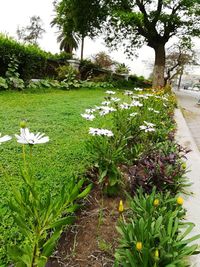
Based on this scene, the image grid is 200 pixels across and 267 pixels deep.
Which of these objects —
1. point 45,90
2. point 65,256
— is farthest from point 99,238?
point 45,90

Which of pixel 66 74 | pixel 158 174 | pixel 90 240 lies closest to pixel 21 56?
pixel 66 74

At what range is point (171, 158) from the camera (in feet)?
8.04

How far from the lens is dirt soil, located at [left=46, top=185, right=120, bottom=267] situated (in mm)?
1559

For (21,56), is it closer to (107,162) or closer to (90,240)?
(107,162)

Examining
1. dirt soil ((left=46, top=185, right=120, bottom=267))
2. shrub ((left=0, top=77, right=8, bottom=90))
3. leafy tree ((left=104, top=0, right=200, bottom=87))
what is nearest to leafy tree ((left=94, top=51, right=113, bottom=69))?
leafy tree ((left=104, top=0, right=200, bottom=87))

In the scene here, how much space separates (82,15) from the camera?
15.4 meters

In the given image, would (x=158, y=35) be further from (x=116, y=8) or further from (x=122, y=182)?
(x=122, y=182)

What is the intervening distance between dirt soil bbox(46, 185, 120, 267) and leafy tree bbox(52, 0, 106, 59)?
14.8 metres

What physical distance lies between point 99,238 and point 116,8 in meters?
15.0

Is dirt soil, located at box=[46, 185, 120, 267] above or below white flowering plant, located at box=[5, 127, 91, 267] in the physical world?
below

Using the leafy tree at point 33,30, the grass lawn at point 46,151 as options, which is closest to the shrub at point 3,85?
the grass lawn at point 46,151

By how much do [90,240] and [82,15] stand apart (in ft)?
50.1

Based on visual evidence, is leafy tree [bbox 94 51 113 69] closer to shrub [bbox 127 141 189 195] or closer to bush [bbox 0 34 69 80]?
bush [bbox 0 34 69 80]

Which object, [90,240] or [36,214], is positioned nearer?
[36,214]
